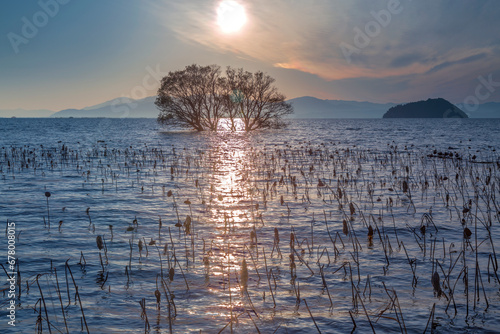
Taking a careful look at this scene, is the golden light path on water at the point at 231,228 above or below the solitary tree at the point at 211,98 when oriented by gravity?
below

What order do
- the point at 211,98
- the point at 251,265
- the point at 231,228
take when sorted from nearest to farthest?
the point at 251,265 → the point at 231,228 → the point at 211,98

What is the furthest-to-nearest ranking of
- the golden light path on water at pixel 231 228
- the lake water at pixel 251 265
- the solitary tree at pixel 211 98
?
the solitary tree at pixel 211 98
the golden light path on water at pixel 231 228
the lake water at pixel 251 265

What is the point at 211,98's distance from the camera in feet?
207

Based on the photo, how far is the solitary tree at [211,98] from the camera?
61.1 m

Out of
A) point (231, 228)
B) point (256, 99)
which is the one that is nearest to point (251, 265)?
point (231, 228)

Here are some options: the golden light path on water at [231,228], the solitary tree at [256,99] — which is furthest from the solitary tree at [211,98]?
the golden light path on water at [231,228]

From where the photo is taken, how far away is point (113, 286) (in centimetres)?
497

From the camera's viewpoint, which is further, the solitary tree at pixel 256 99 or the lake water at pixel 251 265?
the solitary tree at pixel 256 99

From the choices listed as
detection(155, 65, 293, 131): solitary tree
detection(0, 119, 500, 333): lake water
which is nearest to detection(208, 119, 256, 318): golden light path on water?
detection(0, 119, 500, 333): lake water

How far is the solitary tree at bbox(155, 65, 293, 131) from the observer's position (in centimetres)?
6106

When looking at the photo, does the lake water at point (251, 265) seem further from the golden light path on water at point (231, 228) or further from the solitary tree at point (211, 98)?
the solitary tree at point (211, 98)

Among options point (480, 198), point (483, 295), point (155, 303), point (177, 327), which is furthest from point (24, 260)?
point (480, 198)

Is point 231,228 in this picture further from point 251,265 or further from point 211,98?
point 211,98

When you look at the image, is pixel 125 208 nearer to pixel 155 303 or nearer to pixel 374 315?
pixel 155 303
